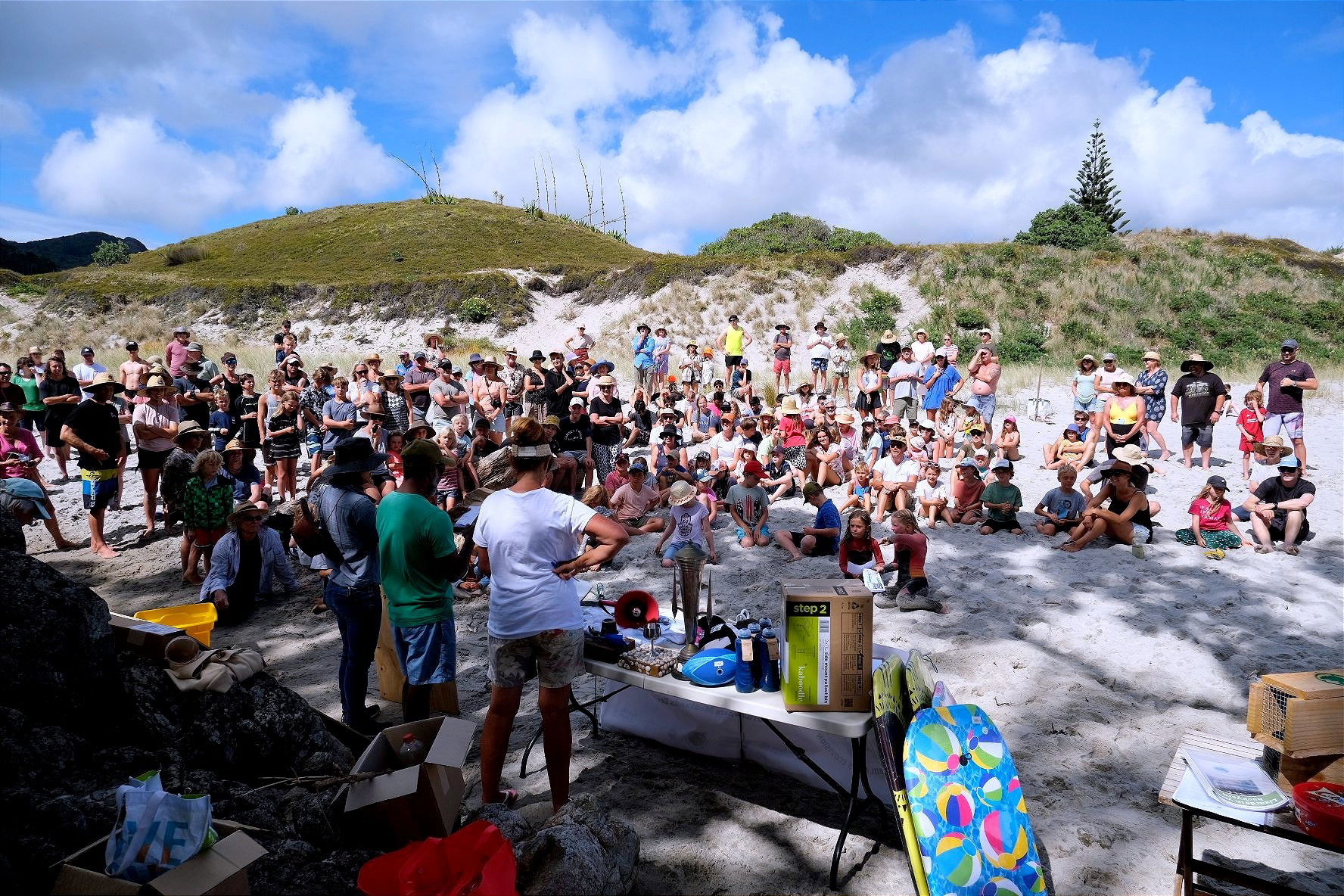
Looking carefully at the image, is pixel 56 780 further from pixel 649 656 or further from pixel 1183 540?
pixel 1183 540

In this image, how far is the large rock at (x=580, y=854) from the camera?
2.86 metres

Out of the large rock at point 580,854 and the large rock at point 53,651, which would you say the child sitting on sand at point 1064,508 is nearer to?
the large rock at point 580,854

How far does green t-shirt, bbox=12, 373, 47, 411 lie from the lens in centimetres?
1218

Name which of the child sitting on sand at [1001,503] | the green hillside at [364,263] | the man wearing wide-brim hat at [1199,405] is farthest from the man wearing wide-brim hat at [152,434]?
the green hillside at [364,263]

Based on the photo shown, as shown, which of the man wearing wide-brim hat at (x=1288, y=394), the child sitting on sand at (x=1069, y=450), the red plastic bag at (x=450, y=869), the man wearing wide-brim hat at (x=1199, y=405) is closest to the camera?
the red plastic bag at (x=450, y=869)

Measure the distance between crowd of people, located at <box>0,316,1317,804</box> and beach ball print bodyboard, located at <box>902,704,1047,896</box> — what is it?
1405 mm

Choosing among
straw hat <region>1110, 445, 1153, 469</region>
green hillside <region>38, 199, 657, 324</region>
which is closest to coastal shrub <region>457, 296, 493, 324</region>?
green hillside <region>38, 199, 657, 324</region>

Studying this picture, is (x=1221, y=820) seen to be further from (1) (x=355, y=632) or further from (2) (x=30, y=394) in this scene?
(2) (x=30, y=394)

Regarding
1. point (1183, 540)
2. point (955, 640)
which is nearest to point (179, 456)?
point (955, 640)

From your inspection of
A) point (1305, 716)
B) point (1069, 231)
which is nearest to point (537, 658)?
point (1305, 716)

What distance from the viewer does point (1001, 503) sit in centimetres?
889

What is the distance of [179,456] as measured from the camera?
812cm

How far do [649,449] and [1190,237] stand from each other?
29355 millimetres

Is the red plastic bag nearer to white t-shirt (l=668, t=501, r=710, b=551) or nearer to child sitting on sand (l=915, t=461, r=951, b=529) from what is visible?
white t-shirt (l=668, t=501, r=710, b=551)
